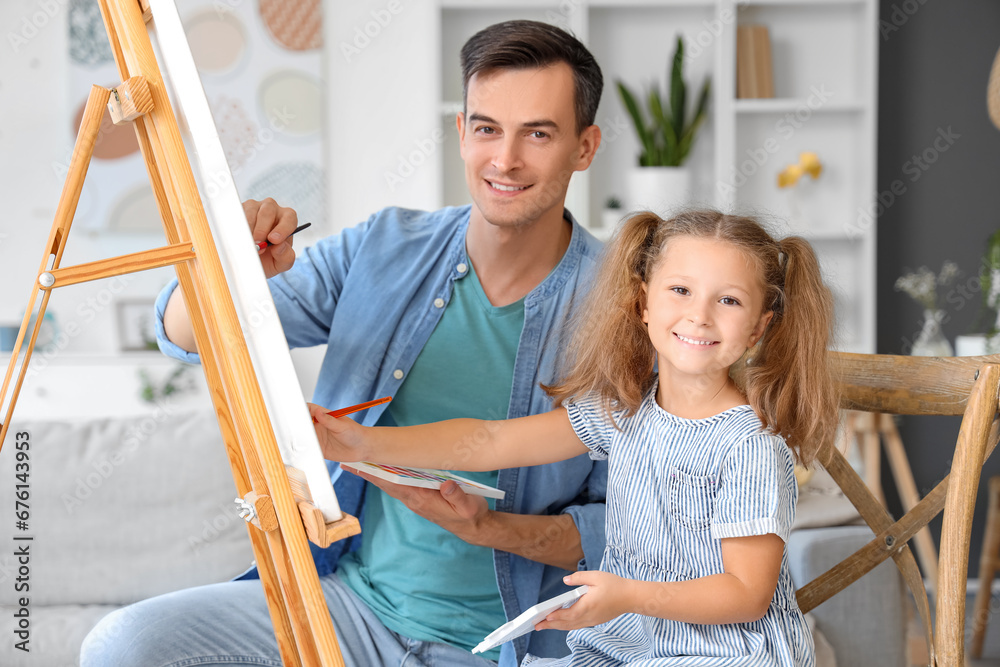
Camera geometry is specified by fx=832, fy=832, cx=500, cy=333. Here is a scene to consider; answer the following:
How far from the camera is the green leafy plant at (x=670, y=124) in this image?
126 inches

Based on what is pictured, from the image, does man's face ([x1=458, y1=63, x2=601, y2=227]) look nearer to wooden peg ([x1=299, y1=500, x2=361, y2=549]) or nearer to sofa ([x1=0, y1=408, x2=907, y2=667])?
wooden peg ([x1=299, y1=500, x2=361, y2=549])

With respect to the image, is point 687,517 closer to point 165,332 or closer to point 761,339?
point 761,339

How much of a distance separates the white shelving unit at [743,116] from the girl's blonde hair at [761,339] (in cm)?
208

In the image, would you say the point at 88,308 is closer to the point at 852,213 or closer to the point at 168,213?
the point at 168,213

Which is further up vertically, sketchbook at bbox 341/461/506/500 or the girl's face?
the girl's face

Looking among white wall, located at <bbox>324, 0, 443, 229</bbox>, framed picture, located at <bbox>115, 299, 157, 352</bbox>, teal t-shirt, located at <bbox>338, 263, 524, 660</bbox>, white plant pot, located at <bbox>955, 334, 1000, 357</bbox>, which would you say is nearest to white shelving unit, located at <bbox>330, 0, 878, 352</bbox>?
white wall, located at <bbox>324, 0, 443, 229</bbox>

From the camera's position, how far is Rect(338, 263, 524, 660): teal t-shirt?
4.48 ft

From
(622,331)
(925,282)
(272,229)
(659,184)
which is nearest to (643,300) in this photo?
(622,331)

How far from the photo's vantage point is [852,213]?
3311 millimetres

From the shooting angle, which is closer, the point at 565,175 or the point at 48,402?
the point at 565,175

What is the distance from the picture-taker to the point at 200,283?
0.81 meters

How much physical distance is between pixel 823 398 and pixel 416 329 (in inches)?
26.6

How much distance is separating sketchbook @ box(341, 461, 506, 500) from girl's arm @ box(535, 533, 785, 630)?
0.76 ft

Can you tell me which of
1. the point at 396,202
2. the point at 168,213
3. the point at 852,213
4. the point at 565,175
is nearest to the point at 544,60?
the point at 565,175
